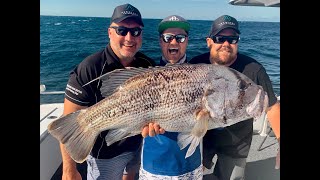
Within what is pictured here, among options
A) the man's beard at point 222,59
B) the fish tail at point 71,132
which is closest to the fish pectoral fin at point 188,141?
the fish tail at point 71,132

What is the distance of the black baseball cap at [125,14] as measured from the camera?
2.34 meters

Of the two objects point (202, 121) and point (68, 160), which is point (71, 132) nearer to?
point (68, 160)

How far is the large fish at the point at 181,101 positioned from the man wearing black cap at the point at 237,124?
0.54 metres

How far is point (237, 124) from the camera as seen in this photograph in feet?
9.24

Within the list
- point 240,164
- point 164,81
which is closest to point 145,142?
point 164,81

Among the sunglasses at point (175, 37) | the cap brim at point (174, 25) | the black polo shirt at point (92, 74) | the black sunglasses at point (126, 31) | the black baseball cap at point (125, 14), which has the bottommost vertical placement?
the black polo shirt at point (92, 74)

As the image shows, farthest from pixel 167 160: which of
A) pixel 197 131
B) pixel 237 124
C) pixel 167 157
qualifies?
pixel 237 124

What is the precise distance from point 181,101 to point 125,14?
88 centimetres

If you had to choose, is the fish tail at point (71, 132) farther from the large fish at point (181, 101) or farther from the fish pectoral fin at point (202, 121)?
the fish pectoral fin at point (202, 121)

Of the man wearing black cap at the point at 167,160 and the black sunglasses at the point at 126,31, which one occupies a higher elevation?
the black sunglasses at the point at 126,31

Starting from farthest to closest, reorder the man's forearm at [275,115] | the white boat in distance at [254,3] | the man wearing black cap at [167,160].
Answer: the white boat in distance at [254,3] < the man's forearm at [275,115] < the man wearing black cap at [167,160]
